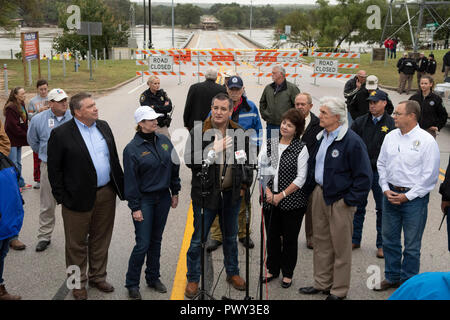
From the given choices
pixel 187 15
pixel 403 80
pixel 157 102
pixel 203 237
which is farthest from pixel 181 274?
pixel 187 15

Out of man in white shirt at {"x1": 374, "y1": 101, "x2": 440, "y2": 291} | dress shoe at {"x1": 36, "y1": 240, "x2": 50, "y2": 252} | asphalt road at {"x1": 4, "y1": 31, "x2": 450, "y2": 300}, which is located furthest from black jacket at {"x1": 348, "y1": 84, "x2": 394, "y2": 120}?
dress shoe at {"x1": 36, "y1": 240, "x2": 50, "y2": 252}

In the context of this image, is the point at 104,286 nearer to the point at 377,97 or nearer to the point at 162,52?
the point at 377,97

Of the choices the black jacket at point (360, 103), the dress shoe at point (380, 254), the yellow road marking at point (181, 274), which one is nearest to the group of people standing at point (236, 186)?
the yellow road marking at point (181, 274)

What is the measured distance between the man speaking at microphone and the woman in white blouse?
41 cm

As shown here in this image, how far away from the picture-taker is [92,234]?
205 inches

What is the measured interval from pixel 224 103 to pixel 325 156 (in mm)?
1142

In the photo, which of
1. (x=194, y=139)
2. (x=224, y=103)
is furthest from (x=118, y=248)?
(x=224, y=103)

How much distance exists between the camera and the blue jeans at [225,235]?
198 inches

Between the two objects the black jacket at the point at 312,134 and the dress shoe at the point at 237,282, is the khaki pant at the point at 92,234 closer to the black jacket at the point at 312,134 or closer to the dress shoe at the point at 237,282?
the dress shoe at the point at 237,282

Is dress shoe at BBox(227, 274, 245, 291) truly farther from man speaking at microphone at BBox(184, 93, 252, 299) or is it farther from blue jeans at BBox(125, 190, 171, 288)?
blue jeans at BBox(125, 190, 171, 288)

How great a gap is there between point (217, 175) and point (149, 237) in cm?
96

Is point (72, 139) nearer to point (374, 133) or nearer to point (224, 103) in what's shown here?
point (224, 103)

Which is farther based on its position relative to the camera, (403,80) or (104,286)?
(403,80)

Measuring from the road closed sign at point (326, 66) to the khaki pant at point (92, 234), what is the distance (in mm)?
19291
